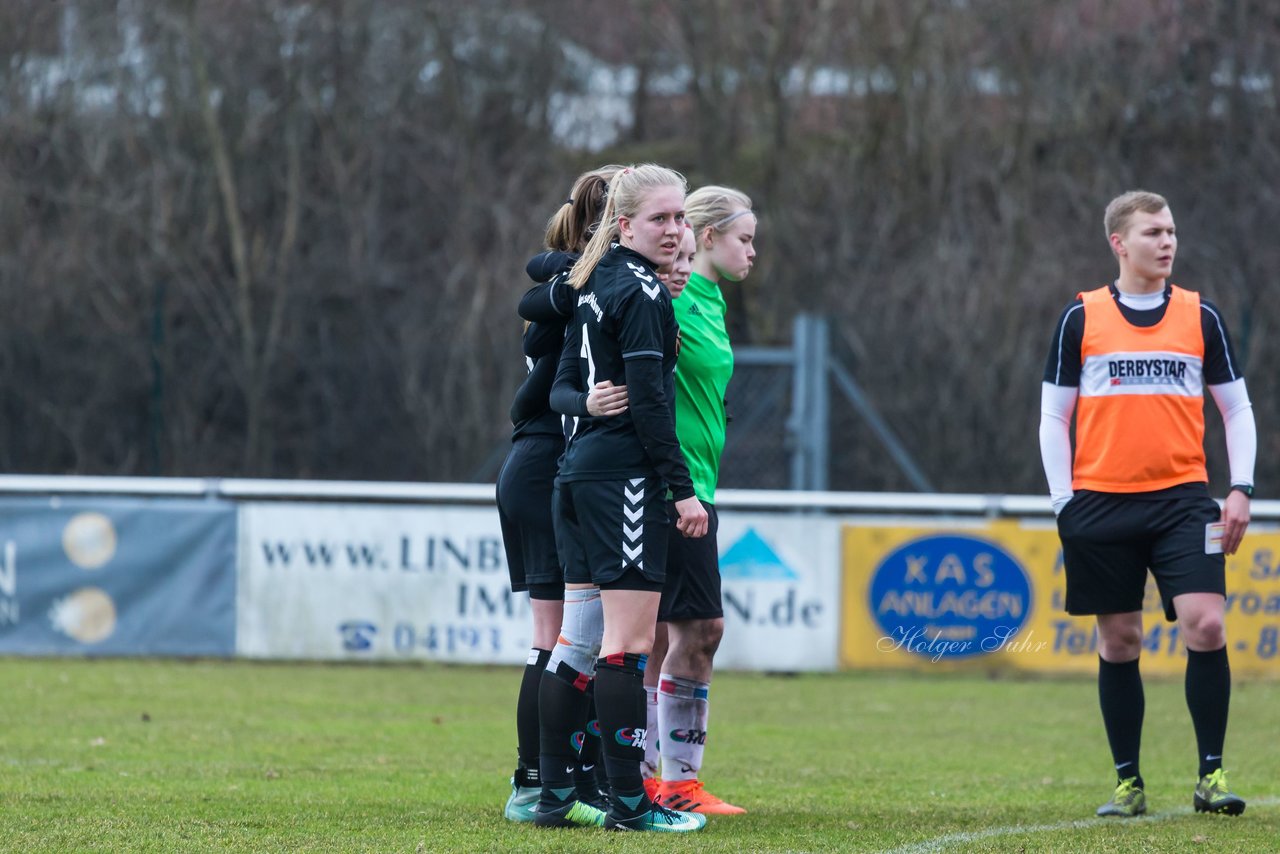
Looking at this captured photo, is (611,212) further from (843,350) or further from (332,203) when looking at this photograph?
(332,203)

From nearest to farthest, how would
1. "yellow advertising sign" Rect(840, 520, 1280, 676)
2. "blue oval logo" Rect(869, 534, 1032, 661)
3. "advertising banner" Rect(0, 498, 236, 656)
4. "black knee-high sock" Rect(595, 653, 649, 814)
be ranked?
"black knee-high sock" Rect(595, 653, 649, 814)
"yellow advertising sign" Rect(840, 520, 1280, 676)
"blue oval logo" Rect(869, 534, 1032, 661)
"advertising banner" Rect(0, 498, 236, 656)

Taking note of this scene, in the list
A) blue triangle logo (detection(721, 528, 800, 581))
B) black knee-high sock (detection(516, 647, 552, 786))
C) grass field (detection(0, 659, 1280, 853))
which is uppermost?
black knee-high sock (detection(516, 647, 552, 786))

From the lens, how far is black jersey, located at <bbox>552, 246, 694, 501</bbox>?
4.94 metres

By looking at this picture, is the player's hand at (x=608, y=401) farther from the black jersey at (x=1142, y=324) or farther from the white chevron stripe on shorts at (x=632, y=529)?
the black jersey at (x=1142, y=324)

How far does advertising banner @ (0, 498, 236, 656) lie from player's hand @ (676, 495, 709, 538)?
7487 mm

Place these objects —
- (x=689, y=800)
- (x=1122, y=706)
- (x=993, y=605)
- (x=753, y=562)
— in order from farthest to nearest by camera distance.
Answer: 1. (x=753, y=562)
2. (x=993, y=605)
3. (x=1122, y=706)
4. (x=689, y=800)

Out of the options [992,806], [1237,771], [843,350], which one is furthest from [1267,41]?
[992,806]

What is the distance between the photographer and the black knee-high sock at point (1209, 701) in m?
5.73

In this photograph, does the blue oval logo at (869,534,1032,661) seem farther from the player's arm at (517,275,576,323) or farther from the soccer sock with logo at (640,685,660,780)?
the player's arm at (517,275,576,323)

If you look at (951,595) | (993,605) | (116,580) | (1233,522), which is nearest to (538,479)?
(1233,522)

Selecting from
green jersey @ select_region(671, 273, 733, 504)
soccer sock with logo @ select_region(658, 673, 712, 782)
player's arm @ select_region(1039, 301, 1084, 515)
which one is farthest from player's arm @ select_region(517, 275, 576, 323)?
player's arm @ select_region(1039, 301, 1084, 515)

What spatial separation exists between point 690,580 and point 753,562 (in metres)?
5.85

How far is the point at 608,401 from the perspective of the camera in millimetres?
4988

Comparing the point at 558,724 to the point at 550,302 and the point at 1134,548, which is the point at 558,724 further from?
the point at 1134,548
